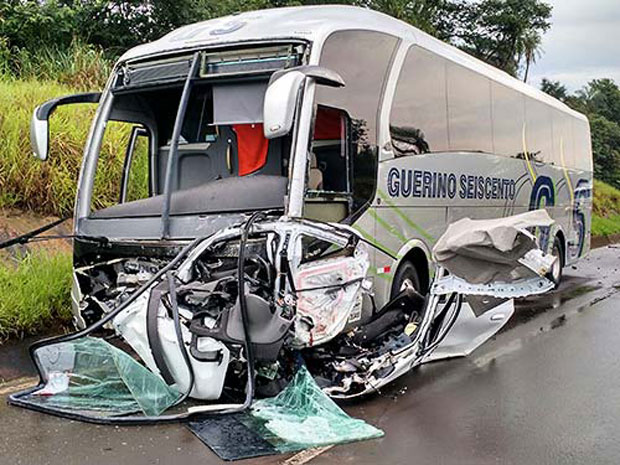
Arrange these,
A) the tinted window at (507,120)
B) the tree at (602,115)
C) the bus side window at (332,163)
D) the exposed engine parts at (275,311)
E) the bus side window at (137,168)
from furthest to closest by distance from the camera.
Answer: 1. the tree at (602,115)
2. the tinted window at (507,120)
3. the bus side window at (137,168)
4. the bus side window at (332,163)
5. the exposed engine parts at (275,311)

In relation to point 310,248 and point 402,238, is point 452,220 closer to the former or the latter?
point 402,238

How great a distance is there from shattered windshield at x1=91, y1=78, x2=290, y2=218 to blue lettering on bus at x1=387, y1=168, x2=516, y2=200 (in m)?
1.27

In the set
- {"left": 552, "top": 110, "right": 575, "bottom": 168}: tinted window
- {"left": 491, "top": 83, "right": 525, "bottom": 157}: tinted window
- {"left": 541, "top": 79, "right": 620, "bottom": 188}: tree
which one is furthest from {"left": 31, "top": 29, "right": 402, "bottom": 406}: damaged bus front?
{"left": 541, "top": 79, "right": 620, "bottom": 188}: tree

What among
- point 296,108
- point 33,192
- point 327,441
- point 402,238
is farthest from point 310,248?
point 33,192

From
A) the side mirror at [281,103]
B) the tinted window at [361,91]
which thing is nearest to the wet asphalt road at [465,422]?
the tinted window at [361,91]

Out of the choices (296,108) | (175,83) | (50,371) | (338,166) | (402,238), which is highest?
(175,83)

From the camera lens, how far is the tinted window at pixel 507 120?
31.7ft

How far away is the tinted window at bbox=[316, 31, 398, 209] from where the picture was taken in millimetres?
6059

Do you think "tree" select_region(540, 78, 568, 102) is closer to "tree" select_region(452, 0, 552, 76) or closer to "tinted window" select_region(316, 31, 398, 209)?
"tree" select_region(452, 0, 552, 76)

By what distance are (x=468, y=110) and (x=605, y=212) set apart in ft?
69.1

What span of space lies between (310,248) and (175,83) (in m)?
2.12

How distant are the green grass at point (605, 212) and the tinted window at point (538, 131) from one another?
11619 millimetres

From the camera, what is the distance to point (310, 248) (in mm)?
5184

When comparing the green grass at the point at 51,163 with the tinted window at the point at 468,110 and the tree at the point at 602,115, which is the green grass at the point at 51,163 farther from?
the tree at the point at 602,115
